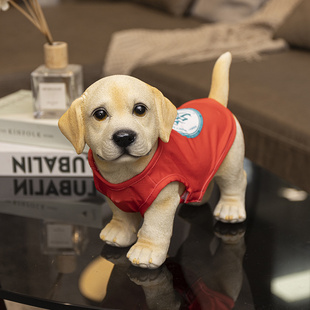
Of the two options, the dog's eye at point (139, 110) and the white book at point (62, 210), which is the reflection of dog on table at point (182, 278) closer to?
the white book at point (62, 210)

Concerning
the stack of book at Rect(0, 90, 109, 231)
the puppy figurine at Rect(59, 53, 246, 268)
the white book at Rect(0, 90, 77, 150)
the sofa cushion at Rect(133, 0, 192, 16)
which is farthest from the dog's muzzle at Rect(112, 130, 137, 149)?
the sofa cushion at Rect(133, 0, 192, 16)

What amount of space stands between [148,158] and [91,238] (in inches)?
9.6

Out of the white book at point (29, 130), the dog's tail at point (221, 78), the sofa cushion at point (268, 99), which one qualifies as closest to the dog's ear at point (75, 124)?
the dog's tail at point (221, 78)

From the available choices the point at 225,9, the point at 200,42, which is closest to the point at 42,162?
the point at 200,42

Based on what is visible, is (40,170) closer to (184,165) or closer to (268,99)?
(184,165)

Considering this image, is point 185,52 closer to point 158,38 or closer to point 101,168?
point 158,38

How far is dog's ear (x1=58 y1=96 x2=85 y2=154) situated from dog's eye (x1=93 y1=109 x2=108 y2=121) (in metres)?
0.03

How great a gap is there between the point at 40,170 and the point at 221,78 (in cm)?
47

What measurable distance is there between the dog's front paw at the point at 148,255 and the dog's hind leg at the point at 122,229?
6 cm

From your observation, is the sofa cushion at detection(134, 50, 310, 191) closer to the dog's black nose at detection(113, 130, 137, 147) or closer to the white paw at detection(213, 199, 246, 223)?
the white paw at detection(213, 199, 246, 223)

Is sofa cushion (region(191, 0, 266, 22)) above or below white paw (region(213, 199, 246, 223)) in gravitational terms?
below

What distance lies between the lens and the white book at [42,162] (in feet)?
3.82

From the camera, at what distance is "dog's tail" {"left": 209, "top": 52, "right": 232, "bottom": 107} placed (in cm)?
97

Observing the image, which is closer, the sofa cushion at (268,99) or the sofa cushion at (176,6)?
the sofa cushion at (268,99)
